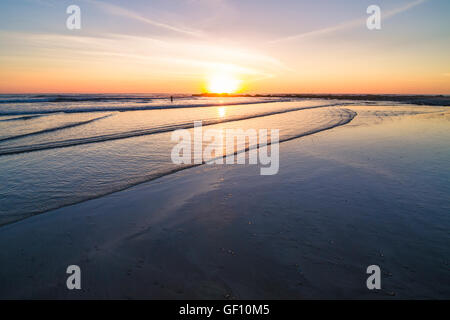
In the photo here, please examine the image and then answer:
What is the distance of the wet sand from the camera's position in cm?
313

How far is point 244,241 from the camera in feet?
13.4

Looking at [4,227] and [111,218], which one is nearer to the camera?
[4,227]

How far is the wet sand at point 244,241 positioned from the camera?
3.13m

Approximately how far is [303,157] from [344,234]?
552 cm

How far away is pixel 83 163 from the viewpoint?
8.62 meters

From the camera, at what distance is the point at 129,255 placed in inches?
149

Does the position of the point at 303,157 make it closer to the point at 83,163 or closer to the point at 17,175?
the point at 83,163

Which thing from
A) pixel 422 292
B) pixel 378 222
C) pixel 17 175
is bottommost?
pixel 422 292

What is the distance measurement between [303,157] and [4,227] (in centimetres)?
908

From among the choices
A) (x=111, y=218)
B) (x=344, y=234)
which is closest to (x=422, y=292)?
(x=344, y=234)
